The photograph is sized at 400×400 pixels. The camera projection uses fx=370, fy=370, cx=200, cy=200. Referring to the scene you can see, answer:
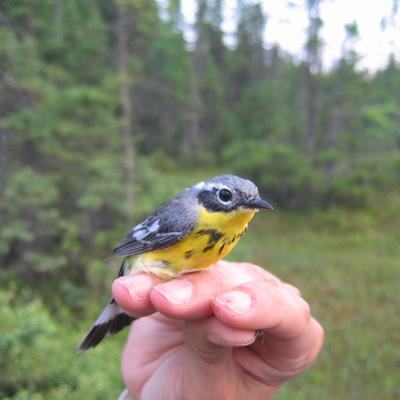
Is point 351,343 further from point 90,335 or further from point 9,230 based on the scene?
point 9,230

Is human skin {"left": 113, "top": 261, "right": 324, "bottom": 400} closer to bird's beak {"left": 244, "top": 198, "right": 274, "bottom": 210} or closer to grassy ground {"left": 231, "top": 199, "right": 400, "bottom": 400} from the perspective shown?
bird's beak {"left": 244, "top": 198, "right": 274, "bottom": 210}

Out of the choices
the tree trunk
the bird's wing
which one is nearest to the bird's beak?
the bird's wing

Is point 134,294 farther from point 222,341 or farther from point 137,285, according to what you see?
point 222,341

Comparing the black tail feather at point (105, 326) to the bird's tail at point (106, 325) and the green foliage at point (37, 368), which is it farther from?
the green foliage at point (37, 368)

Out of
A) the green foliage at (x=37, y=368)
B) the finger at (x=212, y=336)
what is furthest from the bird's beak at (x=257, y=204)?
the green foliage at (x=37, y=368)

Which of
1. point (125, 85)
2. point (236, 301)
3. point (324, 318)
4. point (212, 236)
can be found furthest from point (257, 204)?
point (125, 85)
